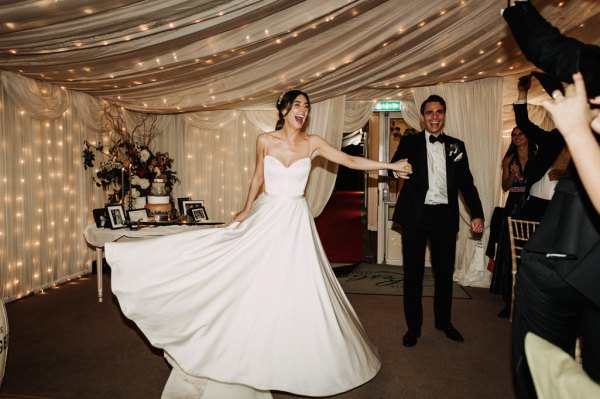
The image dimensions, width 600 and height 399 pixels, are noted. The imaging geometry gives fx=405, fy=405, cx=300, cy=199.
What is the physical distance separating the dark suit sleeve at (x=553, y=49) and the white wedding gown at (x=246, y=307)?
1.74m

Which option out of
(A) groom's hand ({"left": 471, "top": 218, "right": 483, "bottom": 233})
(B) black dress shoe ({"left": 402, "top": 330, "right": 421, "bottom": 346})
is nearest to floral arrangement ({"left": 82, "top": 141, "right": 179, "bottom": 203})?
(B) black dress shoe ({"left": 402, "top": 330, "right": 421, "bottom": 346})

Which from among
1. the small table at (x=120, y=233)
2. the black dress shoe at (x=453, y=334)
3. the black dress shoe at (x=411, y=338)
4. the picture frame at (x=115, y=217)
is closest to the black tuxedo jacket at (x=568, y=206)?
the black dress shoe at (x=411, y=338)

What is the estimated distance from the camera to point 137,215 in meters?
4.84

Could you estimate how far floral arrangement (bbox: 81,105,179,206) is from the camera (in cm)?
529

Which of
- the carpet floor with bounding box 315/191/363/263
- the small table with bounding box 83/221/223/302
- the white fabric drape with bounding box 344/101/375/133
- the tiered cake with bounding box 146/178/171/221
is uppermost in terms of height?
the white fabric drape with bounding box 344/101/375/133

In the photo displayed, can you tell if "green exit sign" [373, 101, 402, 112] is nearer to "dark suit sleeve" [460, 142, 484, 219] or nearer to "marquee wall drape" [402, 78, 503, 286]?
"marquee wall drape" [402, 78, 503, 286]

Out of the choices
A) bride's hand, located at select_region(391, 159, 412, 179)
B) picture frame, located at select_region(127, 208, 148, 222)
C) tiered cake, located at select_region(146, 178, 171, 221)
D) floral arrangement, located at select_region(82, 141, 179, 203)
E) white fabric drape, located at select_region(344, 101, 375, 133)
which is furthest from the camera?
white fabric drape, located at select_region(344, 101, 375, 133)

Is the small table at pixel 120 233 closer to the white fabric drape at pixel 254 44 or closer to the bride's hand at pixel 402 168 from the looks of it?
the white fabric drape at pixel 254 44

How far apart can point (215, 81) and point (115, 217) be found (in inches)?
75.0

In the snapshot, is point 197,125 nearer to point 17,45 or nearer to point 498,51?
point 17,45

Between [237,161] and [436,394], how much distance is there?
16.4 feet

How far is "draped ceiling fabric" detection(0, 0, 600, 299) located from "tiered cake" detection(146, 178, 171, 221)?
1119 mm

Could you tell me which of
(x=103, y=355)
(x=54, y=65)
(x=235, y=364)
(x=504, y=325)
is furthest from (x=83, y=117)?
(x=504, y=325)

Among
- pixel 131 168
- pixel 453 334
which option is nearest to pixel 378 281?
pixel 453 334
